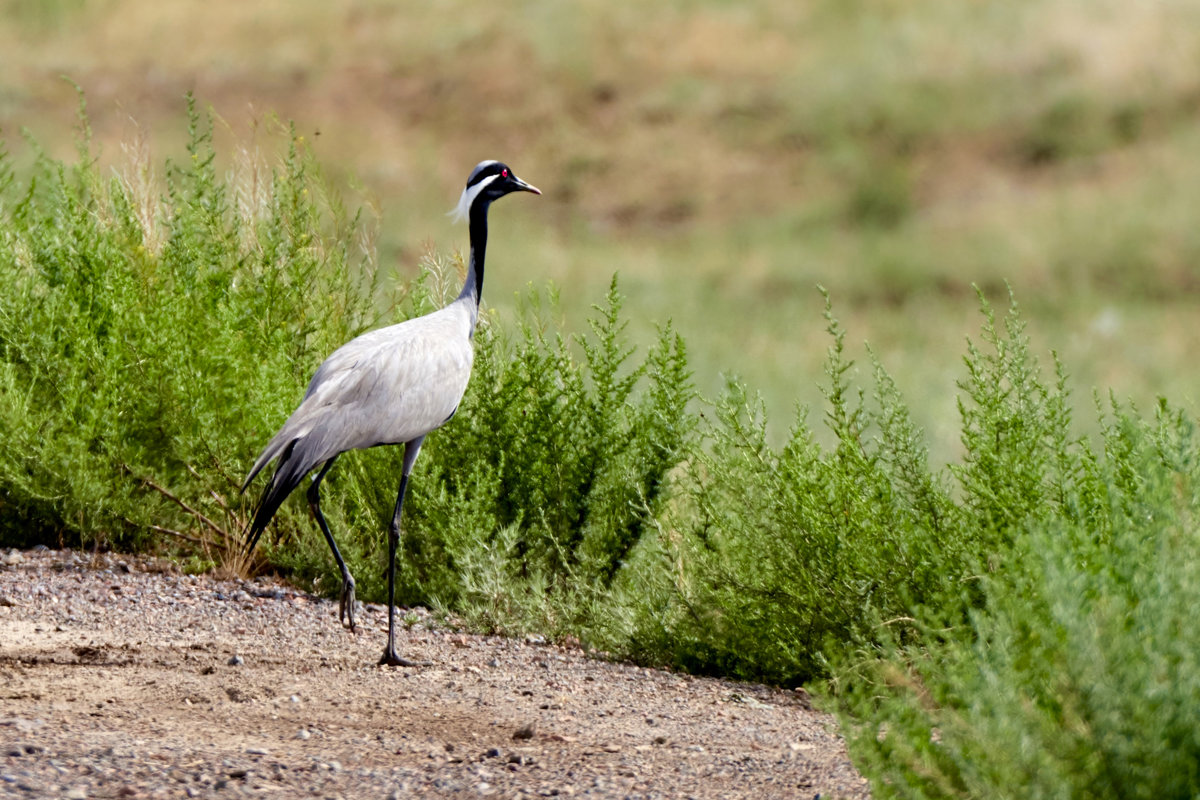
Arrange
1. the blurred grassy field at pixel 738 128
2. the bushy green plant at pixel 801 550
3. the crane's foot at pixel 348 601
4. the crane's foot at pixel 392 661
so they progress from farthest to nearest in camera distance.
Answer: the blurred grassy field at pixel 738 128 → the crane's foot at pixel 348 601 → the crane's foot at pixel 392 661 → the bushy green plant at pixel 801 550

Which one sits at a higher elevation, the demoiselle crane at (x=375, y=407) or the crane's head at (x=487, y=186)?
the crane's head at (x=487, y=186)

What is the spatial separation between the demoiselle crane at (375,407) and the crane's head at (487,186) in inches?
21.6

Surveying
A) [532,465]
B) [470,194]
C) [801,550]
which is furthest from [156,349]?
[801,550]

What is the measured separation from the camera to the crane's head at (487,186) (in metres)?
6.37

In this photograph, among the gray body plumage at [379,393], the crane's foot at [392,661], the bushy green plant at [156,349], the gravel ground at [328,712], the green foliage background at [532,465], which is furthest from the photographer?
the bushy green plant at [156,349]

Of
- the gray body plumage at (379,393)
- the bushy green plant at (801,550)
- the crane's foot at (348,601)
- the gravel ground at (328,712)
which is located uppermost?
the gray body plumage at (379,393)

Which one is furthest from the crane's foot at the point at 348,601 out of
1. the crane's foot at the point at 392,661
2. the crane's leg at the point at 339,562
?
the crane's foot at the point at 392,661

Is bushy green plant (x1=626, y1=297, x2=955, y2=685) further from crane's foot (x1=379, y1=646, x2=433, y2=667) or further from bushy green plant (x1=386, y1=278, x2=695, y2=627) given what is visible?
crane's foot (x1=379, y1=646, x2=433, y2=667)

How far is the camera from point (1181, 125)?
30.9 m

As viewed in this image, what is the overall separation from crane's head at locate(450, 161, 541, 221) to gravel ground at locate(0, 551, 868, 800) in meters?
1.73

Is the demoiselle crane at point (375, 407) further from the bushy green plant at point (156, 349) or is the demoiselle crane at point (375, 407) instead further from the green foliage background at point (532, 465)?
the bushy green plant at point (156, 349)

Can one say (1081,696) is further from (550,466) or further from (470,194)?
(470,194)

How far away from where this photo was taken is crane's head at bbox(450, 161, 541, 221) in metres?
6.37

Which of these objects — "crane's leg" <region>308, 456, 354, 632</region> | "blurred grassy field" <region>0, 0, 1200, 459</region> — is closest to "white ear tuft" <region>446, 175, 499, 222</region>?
"crane's leg" <region>308, 456, 354, 632</region>
